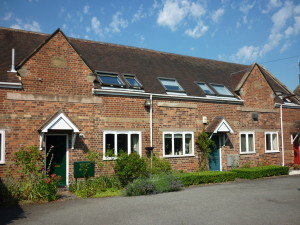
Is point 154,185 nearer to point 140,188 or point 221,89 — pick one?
point 140,188

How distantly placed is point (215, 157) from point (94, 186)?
8.17 metres

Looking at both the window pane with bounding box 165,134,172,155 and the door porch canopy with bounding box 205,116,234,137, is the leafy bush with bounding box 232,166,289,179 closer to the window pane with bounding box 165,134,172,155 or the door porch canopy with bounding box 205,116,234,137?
the door porch canopy with bounding box 205,116,234,137

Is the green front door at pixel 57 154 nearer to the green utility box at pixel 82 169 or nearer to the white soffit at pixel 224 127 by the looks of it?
the green utility box at pixel 82 169

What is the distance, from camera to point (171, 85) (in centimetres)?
1727

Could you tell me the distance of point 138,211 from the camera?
349 inches

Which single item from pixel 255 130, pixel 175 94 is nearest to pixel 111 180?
pixel 175 94

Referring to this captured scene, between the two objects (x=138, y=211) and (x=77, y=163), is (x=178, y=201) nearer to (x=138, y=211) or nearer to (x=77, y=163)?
(x=138, y=211)

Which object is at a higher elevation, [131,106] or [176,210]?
[131,106]

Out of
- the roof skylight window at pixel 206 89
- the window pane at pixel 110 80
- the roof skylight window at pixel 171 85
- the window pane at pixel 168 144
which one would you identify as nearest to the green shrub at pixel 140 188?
the window pane at pixel 168 144

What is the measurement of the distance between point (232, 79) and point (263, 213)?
45.3 ft

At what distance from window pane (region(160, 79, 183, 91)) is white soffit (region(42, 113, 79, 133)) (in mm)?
6199

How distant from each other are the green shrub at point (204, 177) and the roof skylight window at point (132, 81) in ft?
16.2

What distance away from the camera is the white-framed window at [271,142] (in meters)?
19.7

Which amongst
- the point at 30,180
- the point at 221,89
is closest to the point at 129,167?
the point at 30,180
